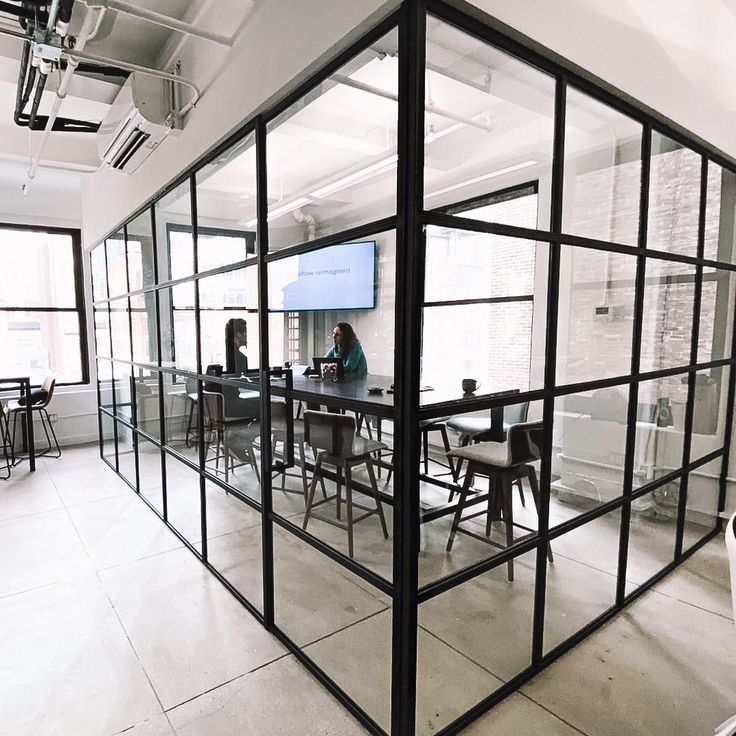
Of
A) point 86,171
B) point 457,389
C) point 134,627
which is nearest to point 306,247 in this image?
point 457,389

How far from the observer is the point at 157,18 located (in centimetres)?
216

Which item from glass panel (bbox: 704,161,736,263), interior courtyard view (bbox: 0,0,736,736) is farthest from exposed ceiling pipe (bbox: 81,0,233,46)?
glass panel (bbox: 704,161,736,263)

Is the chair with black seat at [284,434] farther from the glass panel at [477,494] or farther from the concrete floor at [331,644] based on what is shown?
the glass panel at [477,494]

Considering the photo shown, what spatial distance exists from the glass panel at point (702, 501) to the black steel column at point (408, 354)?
2.61 m

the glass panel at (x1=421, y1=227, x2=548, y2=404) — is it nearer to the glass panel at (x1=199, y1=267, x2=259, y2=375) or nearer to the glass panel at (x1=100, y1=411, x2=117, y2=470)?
the glass panel at (x1=199, y1=267, x2=259, y2=375)

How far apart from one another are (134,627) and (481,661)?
1.74 meters

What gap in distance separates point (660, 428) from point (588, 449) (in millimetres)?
636

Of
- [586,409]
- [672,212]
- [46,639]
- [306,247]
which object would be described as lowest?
[46,639]

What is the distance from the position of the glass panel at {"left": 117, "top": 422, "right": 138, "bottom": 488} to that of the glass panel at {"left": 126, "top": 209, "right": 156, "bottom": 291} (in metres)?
1.42

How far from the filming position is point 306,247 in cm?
210

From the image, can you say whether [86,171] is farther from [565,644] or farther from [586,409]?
[565,644]

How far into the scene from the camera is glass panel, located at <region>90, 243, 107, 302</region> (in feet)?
15.8

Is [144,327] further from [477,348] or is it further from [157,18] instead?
[477,348]

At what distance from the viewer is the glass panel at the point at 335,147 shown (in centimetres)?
174
